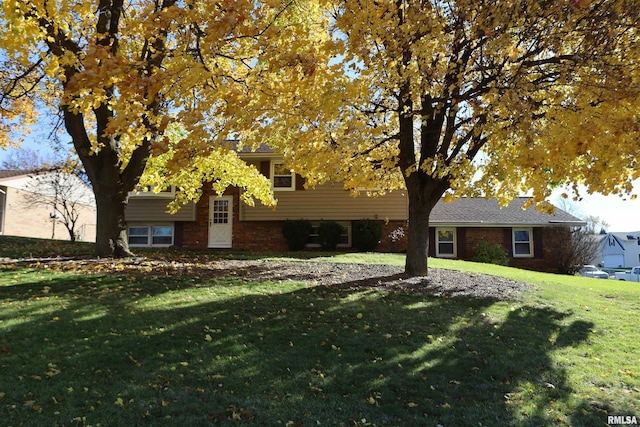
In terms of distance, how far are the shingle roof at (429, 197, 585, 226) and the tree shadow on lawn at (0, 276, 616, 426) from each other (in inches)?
540

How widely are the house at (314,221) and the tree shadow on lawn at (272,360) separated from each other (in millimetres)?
11565

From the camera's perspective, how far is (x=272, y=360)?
192 inches

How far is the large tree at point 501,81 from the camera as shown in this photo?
5.92m

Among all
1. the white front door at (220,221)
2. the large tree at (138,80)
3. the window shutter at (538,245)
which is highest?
the large tree at (138,80)

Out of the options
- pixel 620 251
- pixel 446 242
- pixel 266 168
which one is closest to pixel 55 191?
pixel 266 168

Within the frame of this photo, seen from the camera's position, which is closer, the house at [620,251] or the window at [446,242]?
the window at [446,242]

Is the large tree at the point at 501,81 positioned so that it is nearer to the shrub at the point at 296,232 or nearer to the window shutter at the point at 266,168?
the shrub at the point at 296,232

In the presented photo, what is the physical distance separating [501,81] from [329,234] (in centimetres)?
1212

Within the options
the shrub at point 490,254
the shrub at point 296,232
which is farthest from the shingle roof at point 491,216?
the shrub at point 296,232

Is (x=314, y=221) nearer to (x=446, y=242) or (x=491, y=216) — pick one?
(x=446, y=242)

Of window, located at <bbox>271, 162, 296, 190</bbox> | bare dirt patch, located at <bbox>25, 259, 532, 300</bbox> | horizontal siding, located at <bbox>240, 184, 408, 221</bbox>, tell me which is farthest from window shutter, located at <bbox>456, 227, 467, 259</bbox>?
bare dirt patch, located at <bbox>25, 259, 532, 300</bbox>

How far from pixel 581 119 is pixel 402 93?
3.04 metres

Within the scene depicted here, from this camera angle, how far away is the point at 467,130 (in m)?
10.1

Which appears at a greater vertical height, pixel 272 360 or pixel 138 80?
pixel 138 80
